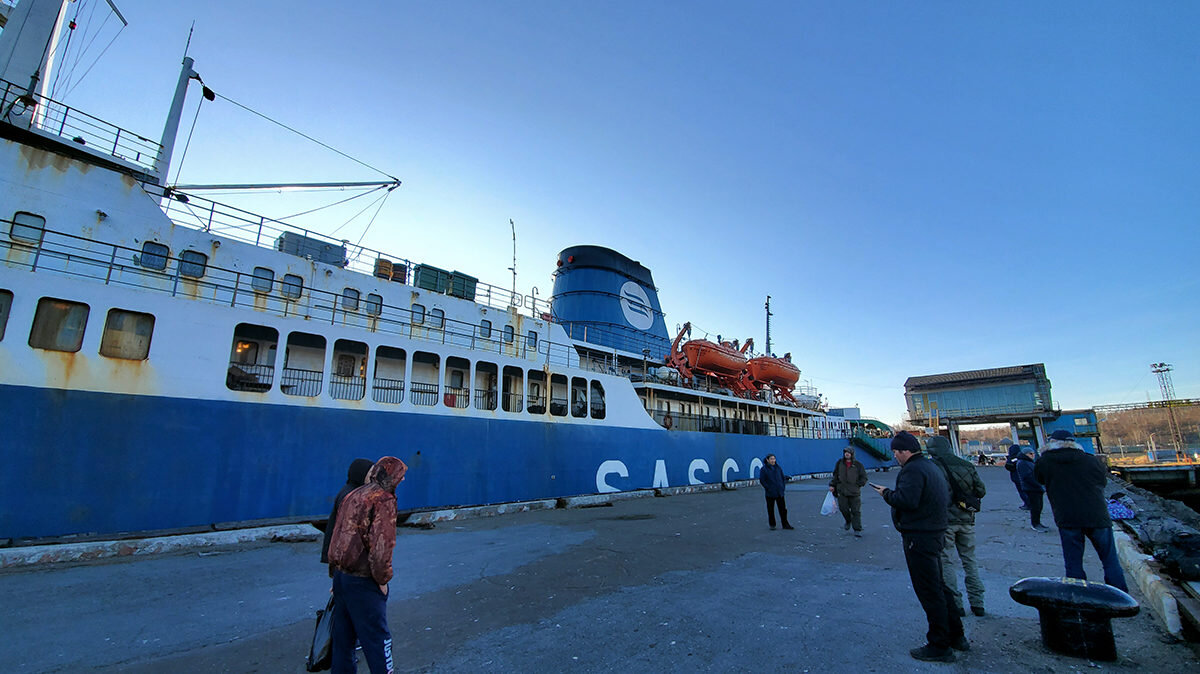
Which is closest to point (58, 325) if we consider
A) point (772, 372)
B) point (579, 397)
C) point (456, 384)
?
point (456, 384)

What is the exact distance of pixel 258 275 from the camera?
34.7 feet

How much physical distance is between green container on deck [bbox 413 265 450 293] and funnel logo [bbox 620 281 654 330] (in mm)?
8050

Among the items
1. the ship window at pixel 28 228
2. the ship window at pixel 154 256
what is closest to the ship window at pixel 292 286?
the ship window at pixel 154 256

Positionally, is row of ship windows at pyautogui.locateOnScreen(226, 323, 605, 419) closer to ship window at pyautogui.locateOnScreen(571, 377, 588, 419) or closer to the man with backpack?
ship window at pyautogui.locateOnScreen(571, 377, 588, 419)

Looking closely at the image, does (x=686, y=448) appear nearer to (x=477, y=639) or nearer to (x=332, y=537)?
(x=477, y=639)

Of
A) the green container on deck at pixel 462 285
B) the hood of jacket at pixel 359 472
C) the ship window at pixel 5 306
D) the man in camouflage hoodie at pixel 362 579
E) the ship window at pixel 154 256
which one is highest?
the green container on deck at pixel 462 285

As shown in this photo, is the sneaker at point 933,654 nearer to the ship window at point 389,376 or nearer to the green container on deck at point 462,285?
the ship window at point 389,376

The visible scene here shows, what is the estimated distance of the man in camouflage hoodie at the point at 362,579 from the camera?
254 centimetres

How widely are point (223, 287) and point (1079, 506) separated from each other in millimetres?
12298

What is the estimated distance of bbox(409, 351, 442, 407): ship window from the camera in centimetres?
1151

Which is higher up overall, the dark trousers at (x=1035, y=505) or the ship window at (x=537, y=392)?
the ship window at (x=537, y=392)

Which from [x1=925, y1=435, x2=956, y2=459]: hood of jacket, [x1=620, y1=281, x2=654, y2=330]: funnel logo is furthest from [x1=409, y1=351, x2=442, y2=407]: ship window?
[x1=925, y1=435, x2=956, y2=459]: hood of jacket

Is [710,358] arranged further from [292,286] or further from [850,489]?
[292,286]

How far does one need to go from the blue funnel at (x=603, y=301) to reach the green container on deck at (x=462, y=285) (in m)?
4.72
